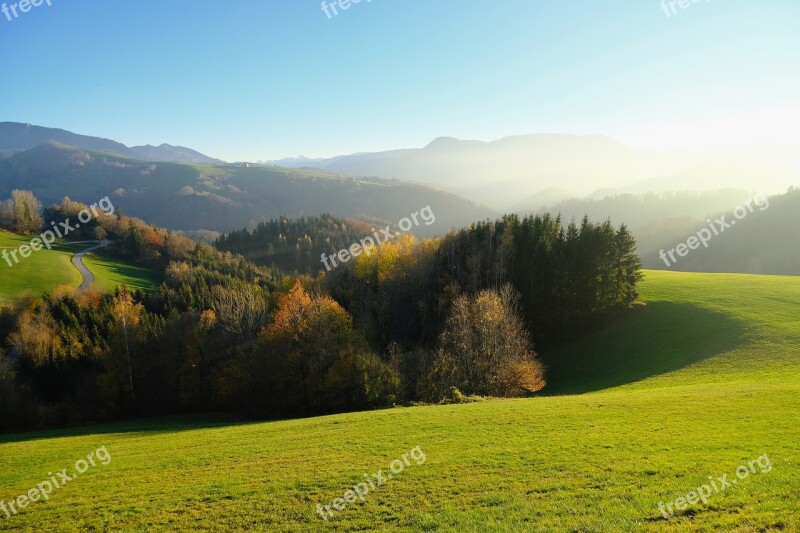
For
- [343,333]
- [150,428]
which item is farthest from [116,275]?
[150,428]

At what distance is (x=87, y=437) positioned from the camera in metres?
33.9

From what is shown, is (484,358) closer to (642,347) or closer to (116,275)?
(642,347)

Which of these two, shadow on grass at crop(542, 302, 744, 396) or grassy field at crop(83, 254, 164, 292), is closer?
shadow on grass at crop(542, 302, 744, 396)

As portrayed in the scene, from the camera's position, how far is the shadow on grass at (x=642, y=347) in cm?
4159

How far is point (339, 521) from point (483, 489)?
550cm

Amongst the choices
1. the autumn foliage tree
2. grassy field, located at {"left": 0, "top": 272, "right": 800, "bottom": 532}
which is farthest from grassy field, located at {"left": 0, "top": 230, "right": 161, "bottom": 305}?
the autumn foliage tree

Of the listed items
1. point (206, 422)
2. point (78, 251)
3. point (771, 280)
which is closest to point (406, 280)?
point (206, 422)

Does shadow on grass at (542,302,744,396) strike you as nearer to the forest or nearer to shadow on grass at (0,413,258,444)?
the forest

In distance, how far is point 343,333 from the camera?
54156mm

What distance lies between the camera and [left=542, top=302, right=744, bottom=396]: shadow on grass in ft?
136

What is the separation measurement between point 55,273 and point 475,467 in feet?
364

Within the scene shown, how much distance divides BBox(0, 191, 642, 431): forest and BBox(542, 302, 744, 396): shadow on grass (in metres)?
3.42

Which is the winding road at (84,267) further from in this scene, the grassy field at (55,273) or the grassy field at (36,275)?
the grassy field at (36,275)

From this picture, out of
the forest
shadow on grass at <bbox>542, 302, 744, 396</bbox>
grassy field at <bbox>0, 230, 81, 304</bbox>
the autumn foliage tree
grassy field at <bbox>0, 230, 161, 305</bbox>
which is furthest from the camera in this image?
grassy field at <bbox>0, 230, 161, 305</bbox>
